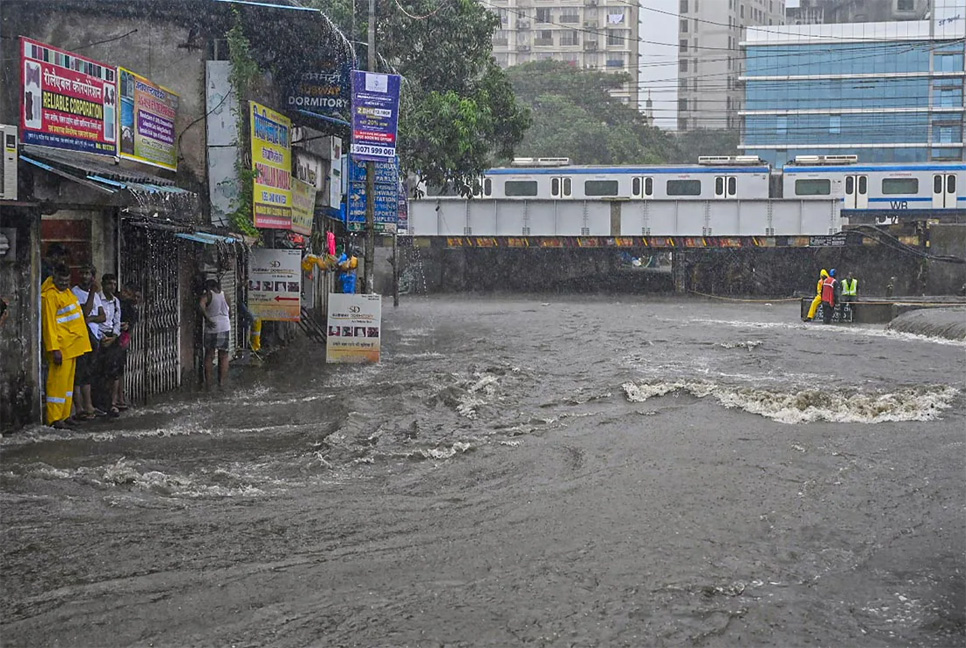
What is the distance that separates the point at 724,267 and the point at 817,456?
32.9 meters

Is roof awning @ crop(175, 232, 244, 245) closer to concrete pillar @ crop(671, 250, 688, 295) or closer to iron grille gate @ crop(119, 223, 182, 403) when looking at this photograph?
iron grille gate @ crop(119, 223, 182, 403)

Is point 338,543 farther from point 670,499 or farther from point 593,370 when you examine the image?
point 593,370

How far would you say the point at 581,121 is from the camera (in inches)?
2697

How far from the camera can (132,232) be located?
13.2 metres

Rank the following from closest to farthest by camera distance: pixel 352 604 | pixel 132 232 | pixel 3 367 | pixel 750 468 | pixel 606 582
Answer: pixel 352 604
pixel 606 582
pixel 750 468
pixel 3 367
pixel 132 232

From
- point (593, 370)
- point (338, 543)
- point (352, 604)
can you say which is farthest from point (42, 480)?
point (593, 370)

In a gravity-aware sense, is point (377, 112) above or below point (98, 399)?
above

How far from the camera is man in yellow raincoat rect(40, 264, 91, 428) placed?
1075cm

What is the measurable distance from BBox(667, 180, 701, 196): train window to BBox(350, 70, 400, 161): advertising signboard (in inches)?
964

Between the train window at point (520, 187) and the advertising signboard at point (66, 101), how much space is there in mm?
29310

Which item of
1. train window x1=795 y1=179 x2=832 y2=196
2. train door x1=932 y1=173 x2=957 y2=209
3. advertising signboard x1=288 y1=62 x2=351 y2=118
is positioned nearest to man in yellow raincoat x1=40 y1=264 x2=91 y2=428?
advertising signboard x1=288 y1=62 x2=351 y2=118

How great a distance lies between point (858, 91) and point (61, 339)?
77700 millimetres

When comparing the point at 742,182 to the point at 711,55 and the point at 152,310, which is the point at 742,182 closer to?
the point at 152,310

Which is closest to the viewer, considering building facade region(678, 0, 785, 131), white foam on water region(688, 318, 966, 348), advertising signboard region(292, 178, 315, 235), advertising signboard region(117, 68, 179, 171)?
advertising signboard region(117, 68, 179, 171)
